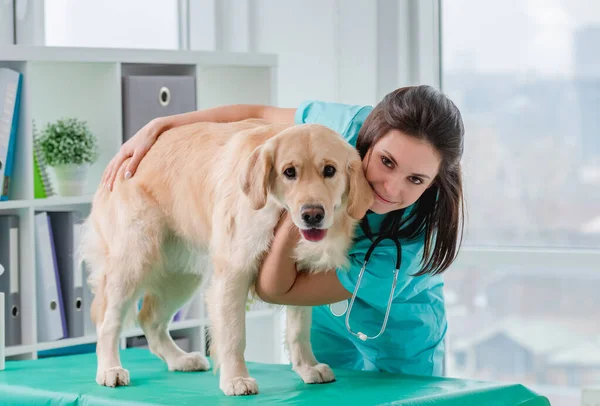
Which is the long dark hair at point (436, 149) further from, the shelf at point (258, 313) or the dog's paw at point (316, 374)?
the shelf at point (258, 313)

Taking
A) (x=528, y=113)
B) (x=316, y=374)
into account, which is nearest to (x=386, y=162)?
(x=316, y=374)

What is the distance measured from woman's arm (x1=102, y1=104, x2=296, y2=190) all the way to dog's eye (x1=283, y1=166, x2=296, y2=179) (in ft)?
1.94

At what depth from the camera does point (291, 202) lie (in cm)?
172

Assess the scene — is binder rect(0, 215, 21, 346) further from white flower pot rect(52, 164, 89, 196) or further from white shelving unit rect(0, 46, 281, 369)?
white flower pot rect(52, 164, 89, 196)

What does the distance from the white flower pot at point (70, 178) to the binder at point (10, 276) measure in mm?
203

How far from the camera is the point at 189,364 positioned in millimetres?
2285

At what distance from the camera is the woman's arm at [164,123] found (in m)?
2.27

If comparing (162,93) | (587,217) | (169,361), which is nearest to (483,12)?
(587,217)

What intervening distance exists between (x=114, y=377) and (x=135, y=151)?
0.55 metres

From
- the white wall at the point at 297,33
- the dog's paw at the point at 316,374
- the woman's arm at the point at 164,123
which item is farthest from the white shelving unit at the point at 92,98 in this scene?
the dog's paw at the point at 316,374

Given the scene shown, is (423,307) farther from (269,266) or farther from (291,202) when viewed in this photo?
(291,202)

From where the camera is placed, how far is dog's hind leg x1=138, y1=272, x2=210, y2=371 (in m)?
2.33

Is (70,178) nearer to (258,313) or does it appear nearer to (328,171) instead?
(258,313)

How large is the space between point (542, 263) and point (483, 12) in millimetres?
942
